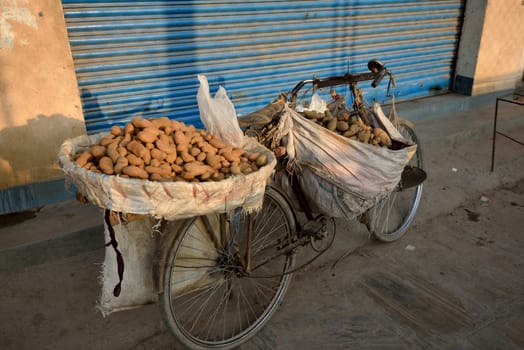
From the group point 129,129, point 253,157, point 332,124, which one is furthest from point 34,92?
point 332,124

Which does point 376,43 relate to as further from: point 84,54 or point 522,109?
point 84,54

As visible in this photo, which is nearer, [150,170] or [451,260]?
[150,170]

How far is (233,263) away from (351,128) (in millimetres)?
1082

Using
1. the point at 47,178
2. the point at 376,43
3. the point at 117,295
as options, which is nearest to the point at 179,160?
the point at 117,295

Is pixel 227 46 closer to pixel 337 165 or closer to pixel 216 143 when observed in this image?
pixel 337 165

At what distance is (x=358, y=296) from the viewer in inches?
116

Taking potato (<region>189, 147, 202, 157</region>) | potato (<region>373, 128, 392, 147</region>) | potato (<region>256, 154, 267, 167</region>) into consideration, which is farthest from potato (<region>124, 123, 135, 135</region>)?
potato (<region>373, 128, 392, 147</region>)

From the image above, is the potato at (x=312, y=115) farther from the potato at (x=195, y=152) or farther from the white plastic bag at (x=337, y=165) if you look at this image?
the potato at (x=195, y=152)

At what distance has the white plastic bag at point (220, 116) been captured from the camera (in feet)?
7.54

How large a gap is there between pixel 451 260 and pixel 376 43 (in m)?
3.45

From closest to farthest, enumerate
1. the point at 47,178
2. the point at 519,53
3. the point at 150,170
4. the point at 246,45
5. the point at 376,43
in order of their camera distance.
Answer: the point at 150,170 < the point at 47,178 < the point at 246,45 < the point at 376,43 < the point at 519,53

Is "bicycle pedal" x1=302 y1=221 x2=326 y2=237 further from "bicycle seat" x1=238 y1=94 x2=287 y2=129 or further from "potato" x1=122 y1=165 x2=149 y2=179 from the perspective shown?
"potato" x1=122 y1=165 x2=149 y2=179

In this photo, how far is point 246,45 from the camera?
4648mm

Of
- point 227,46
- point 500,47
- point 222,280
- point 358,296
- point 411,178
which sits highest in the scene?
point 227,46
